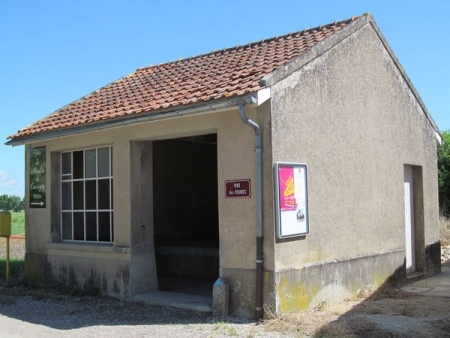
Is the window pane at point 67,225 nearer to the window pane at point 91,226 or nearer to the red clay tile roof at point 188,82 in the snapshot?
the window pane at point 91,226

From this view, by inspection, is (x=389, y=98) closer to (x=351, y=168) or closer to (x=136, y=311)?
(x=351, y=168)

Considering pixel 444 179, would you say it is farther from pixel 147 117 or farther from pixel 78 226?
pixel 147 117

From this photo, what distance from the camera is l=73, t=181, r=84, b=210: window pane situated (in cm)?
→ 1146

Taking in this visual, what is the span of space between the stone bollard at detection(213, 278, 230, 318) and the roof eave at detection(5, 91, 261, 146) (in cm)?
267

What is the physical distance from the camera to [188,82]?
10336 mm

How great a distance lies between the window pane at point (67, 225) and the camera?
11742mm

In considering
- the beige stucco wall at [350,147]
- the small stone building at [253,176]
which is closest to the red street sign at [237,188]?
the small stone building at [253,176]

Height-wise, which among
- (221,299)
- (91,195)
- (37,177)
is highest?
(37,177)

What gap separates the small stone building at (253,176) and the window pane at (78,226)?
4cm

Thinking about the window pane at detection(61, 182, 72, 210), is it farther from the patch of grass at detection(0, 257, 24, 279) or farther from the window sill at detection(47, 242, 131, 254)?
the patch of grass at detection(0, 257, 24, 279)

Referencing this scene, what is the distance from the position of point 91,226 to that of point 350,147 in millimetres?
5390

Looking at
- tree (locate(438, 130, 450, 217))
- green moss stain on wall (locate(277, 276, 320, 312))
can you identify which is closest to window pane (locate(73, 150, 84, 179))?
green moss stain on wall (locate(277, 276, 320, 312))

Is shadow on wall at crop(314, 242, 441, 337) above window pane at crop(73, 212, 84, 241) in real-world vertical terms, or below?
below

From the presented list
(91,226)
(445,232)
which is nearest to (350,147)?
(91,226)
